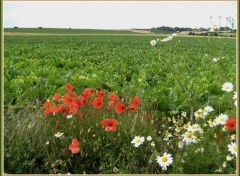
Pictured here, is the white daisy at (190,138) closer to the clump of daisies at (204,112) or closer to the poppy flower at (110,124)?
the clump of daisies at (204,112)

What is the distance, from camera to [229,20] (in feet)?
13.1

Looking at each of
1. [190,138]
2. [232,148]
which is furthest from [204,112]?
[232,148]

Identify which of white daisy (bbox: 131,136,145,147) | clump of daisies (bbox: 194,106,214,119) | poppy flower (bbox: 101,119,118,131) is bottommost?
white daisy (bbox: 131,136,145,147)

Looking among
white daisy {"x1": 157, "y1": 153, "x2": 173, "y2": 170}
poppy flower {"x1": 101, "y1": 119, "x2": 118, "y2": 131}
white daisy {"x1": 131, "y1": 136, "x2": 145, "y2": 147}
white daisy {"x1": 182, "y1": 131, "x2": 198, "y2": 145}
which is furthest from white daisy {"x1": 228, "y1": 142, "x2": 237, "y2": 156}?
poppy flower {"x1": 101, "y1": 119, "x2": 118, "y2": 131}

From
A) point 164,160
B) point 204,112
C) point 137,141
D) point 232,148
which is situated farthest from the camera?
point 204,112

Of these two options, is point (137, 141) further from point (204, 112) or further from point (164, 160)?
point (204, 112)

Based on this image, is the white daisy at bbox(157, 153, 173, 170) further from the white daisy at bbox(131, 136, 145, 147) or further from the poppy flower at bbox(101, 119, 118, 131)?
the poppy flower at bbox(101, 119, 118, 131)

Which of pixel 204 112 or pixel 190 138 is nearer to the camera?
pixel 190 138

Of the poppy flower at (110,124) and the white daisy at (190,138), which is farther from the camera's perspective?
the poppy flower at (110,124)

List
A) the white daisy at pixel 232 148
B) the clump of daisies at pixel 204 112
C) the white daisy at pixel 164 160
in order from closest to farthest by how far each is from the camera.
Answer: the white daisy at pixel 232 148 < the white daisy at pixel 164 160 < the clump of daisies at pixel 204 112

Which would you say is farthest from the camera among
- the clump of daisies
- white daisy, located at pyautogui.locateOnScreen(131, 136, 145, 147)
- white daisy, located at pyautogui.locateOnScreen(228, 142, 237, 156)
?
the clump of daisies

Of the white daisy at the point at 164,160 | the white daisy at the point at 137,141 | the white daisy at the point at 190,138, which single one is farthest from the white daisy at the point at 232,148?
the white daisy at the point at 137,141

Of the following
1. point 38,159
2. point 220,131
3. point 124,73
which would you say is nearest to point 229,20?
point 220,131

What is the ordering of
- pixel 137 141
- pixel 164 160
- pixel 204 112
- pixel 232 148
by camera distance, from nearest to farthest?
pixel 232 148 < pixel 164 160 < pixel 137 141 < pixel 204 112
